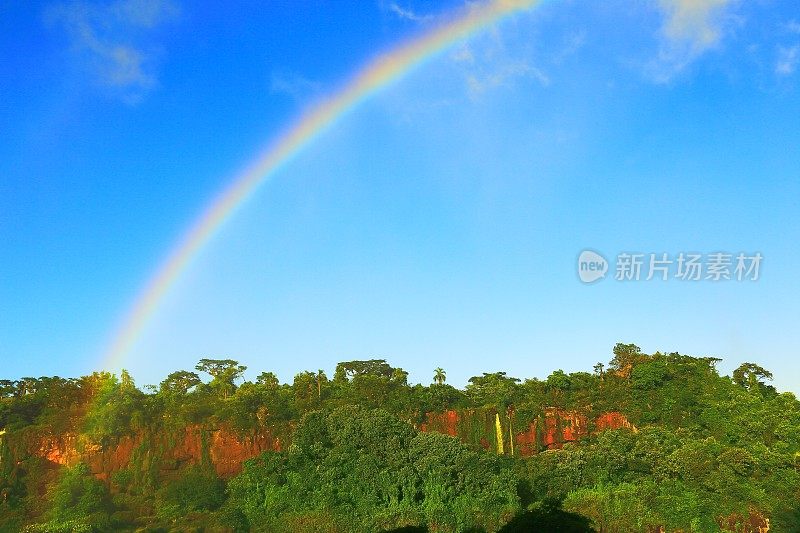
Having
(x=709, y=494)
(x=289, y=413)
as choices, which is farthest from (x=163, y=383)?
(x=709, y=494)

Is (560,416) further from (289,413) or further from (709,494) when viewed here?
(289,413)

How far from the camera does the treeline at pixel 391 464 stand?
32.2 meters

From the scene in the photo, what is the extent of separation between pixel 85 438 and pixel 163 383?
745 cm

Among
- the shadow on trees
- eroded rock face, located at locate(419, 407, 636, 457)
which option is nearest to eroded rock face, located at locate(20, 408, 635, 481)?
eroded rock face, located at locate(419, 407, 636, 457)

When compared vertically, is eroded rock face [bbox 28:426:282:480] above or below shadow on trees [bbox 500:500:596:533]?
above

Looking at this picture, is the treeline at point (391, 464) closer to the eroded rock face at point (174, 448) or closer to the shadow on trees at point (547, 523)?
the eroded rock face at point (174, 448)

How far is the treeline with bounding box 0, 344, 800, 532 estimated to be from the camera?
32.2 metres

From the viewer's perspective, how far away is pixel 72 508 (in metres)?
36.1

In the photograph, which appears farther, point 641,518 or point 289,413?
point 289,413

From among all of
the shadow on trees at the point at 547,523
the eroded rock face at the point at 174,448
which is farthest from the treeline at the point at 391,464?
the shadow on trees at the point at 547,523

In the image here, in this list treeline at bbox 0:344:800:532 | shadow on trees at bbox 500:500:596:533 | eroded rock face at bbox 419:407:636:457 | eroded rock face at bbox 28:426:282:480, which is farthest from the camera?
eroded rock face at bbox 419:407:636:457

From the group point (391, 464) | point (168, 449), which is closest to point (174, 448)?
point (168, 449)

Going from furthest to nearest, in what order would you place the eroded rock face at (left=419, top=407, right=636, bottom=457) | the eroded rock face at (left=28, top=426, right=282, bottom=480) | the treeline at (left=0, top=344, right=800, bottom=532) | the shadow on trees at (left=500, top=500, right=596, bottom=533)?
the eroded rock face at (left=419, top=407, right=636, bottom=457) < the eroded rock face at (left=28, top=426, right=282, bottom=480) < the treeline at (left=0, top=344, right=800, bottom=532) < the shadow on trees at (left=500, top=500, right=596, bottom=533)

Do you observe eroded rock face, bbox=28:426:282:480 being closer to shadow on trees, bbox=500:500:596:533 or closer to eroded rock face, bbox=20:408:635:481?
eroded rock face, bbox=20:408:635:481
